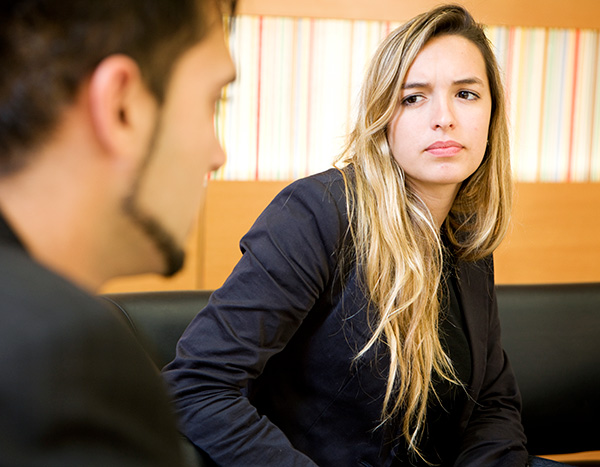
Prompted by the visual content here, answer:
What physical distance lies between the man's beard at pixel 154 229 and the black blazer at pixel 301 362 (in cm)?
78

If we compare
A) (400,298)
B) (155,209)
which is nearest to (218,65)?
(155,209)

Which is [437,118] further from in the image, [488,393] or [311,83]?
[311,83]

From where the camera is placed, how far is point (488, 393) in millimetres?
1753

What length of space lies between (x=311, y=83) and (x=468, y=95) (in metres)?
1.15

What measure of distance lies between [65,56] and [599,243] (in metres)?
2.90

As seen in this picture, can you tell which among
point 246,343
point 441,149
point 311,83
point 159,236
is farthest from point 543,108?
point 159,236

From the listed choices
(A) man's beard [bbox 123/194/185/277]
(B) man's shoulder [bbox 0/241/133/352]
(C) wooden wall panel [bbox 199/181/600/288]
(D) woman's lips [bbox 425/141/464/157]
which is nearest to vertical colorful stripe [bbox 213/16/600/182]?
(C) wooden wall panel [bbox 199/181/600/288]

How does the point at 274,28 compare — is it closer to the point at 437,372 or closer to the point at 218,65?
the point at 437,372

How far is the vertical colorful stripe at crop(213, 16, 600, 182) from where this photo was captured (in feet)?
8.70

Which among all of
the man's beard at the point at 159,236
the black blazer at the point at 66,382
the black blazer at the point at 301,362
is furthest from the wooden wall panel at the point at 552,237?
the black blazer at the point at 66,382

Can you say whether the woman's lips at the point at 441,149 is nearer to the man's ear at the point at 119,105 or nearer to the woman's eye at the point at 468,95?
the woman's eye at the point at 468,95

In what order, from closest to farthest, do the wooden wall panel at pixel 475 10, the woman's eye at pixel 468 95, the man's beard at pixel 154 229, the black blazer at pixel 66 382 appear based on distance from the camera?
→ the black blazer at pixel 66 382 → the man's beard at pixel 154 229 → the woman's eye at pixel 468 95 → the wooden wall panel at pixel 475 10

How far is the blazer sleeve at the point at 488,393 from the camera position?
5.41 ft

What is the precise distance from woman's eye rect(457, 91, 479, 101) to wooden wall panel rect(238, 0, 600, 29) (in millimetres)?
1015
